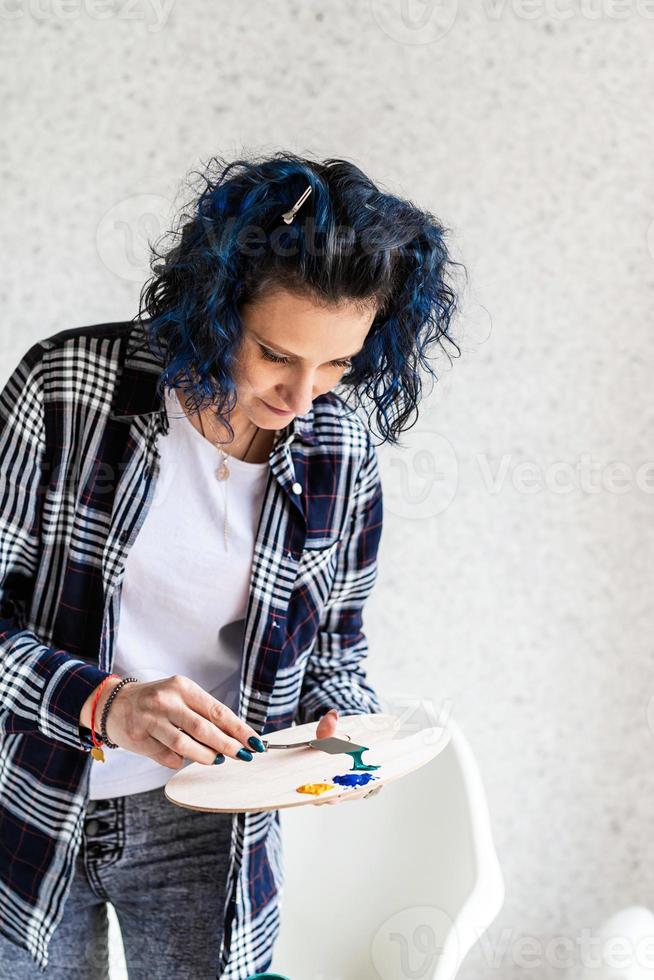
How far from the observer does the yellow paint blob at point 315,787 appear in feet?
2.90

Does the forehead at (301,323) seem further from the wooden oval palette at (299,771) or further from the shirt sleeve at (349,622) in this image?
the wooden oval palette at (299,771)

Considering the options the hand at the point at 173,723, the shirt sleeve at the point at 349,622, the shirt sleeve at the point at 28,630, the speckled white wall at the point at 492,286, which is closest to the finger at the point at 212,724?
the hand at the point at 173,723

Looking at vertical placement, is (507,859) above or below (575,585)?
below

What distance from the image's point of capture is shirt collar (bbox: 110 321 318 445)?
1.09 meters

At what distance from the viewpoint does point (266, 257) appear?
3.22 ft

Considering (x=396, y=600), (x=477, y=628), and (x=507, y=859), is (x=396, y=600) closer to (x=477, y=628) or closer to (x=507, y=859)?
(x=477, y=628)

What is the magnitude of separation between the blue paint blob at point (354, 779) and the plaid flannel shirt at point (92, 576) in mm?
248

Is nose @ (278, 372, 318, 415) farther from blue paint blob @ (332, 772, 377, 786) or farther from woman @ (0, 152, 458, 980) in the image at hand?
blue paint blob @ (332, 772, 377, 786)

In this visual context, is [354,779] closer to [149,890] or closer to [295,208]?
[149,890]

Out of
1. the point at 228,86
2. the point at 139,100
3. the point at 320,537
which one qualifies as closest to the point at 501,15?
the point at 228,86

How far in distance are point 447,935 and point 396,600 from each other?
2.00 feet

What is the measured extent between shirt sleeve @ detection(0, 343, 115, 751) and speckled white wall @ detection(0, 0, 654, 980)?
21.5 inches

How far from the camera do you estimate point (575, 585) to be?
5.78ft

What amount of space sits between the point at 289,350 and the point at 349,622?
1.54 ft
